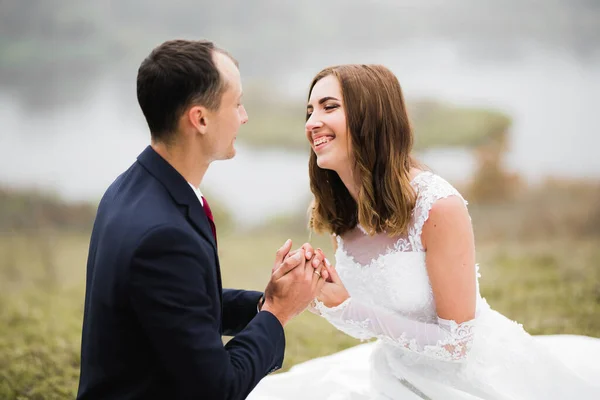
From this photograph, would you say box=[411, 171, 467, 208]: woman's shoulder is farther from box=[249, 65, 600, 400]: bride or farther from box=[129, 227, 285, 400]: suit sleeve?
box=[129, 227, 285, 400]: suit sleeve

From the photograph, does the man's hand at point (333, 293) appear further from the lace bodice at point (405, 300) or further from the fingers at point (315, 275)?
the fingers at point (315, 275)

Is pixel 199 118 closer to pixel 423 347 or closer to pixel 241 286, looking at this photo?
pixel 423 347

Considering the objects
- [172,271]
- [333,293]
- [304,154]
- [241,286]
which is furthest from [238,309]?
[304,154]

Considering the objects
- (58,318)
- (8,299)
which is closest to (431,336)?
(58,318)

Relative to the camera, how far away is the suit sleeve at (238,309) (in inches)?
83.6

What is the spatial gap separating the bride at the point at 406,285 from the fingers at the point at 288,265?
28 centimetres

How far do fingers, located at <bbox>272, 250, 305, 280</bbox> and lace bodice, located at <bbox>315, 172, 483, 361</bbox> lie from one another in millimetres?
438

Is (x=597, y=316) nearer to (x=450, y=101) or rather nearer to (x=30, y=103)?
(x=450, y=101)

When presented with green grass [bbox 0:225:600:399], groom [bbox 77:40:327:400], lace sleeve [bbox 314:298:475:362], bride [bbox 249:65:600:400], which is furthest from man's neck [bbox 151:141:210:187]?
green grass [bbox 0:225:600:399]

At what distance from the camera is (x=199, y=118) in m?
1.66

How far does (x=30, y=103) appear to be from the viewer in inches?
342

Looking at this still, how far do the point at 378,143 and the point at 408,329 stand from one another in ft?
2.35

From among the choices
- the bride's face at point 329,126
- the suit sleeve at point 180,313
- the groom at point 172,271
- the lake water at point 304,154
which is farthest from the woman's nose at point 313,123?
the lake water at point 304,154

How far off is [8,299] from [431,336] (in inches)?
203
